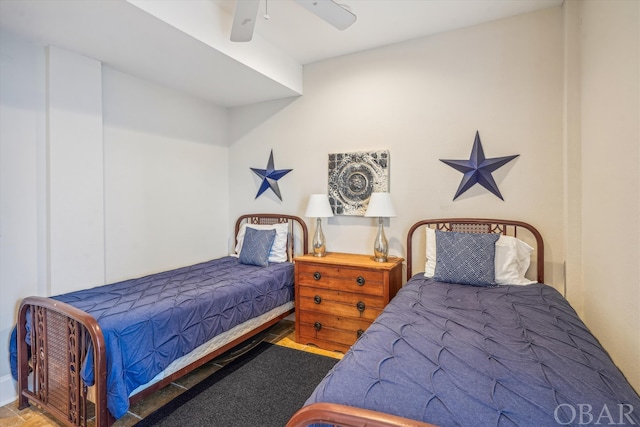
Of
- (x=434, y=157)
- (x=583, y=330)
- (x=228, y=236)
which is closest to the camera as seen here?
(x=583, y=330)

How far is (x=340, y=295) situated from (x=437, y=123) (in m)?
1.76

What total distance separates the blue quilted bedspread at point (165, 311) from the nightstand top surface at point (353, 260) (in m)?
0.38

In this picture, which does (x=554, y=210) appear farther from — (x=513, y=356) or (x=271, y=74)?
(x=271, y=74)

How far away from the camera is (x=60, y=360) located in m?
1.79

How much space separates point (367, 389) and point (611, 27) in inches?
85.6

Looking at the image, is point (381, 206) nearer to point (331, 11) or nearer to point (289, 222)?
point (289, 222)

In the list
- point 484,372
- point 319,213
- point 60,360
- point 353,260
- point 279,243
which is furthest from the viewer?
point 279,243

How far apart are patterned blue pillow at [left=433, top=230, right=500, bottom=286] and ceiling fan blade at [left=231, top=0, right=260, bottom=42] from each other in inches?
79.4

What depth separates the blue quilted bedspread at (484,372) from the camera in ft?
3.04

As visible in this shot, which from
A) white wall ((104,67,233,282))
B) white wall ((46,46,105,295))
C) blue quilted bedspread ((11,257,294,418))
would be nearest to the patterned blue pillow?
blue quilted bedspread ((11,257,294,418))

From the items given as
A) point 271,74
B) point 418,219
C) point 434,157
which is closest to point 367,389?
point 418,219

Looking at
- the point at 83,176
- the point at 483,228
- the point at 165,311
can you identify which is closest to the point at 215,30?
the point at 83,176

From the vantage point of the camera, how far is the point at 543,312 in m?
1.70

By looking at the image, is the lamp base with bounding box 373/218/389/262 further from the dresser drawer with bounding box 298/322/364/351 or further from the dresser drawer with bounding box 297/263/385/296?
the dresser drawer with bounding box 298/322/364/351
